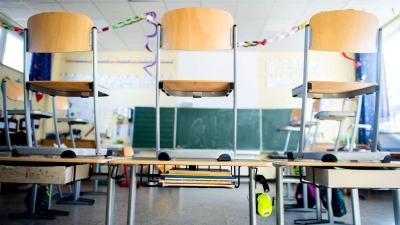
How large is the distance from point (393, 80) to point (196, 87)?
4476 mm

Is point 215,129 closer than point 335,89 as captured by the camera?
No

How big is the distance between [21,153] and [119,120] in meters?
4.48

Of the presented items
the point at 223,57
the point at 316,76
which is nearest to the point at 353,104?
the point at 316,76

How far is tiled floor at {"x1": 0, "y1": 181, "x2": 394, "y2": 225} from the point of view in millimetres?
2332

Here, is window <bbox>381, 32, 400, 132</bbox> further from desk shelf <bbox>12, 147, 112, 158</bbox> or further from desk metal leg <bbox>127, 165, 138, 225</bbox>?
desk shelf <bbox>12, 147, 112, 158</bbox>

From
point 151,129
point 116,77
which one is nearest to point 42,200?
point 151,129

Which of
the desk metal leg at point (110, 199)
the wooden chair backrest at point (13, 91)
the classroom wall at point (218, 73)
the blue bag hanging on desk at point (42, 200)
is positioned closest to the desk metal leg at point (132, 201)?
the desk metal leg at point (110, 199)

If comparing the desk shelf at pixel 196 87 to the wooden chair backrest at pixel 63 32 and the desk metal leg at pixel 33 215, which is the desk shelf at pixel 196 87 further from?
the desk metal leg at pixel 33 215

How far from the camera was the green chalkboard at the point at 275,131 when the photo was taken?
5.59m

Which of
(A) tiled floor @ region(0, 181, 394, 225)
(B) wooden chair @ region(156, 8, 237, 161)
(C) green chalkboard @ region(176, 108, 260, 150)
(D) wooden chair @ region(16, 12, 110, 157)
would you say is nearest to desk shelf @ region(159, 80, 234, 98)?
(B) wooden chair @ region(156, 8, 237, 161)

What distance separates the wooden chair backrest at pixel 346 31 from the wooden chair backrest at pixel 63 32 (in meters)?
1.31

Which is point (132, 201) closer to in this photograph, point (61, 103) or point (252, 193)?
point (252, 193)

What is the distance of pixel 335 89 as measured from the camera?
1.63 meters

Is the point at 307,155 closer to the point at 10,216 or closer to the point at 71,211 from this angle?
the point at 71,211
